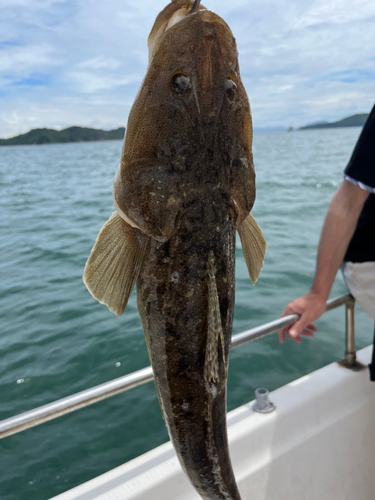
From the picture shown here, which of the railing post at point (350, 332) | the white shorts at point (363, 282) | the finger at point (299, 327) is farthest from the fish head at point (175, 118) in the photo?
the railing post at point (350, 332)

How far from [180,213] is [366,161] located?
6.20 ft

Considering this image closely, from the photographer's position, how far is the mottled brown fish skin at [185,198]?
3.97 ft

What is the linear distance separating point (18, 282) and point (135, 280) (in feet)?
29.4

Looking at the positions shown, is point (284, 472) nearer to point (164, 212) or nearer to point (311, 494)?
point (311, 494)

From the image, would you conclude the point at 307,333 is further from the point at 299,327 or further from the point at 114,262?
the point at 114,262

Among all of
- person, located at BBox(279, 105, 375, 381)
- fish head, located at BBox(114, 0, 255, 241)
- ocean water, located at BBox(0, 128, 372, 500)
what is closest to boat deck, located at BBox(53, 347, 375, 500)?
person, located at BBox(279, 105, 375, 381)

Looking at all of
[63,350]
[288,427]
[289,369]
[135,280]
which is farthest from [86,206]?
[135,280]

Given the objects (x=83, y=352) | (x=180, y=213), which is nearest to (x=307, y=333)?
(x=180, y=213)

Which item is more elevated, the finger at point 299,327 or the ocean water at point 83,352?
the finger at point 299,327

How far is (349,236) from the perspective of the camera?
2.84 m

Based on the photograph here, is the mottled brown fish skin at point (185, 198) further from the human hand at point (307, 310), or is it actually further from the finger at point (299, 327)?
the human hand at point (307, 310)

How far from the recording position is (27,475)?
14.3ft

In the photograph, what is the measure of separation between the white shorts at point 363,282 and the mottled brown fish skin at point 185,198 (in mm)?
2081

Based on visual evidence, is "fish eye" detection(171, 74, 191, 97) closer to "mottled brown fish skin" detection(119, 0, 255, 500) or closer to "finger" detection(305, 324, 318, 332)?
"mottled brown fish skin" detection(119, 0, 255, 500)
